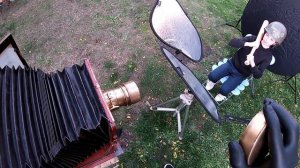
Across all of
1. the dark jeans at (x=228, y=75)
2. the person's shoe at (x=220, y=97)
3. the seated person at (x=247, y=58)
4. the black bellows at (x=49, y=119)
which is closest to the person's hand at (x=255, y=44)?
the seated person at (x=247, y=58)

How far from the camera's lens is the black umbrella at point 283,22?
20.8 ft

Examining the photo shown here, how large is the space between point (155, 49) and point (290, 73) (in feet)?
9.33

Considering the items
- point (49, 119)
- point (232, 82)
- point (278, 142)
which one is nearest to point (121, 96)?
point (49, 119)

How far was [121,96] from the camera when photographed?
4.40 meters

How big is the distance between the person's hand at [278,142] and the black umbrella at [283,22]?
4370 mm

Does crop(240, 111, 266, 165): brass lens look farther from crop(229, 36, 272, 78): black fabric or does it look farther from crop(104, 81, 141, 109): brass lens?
crop(229, 36, 272, 78): black fabric

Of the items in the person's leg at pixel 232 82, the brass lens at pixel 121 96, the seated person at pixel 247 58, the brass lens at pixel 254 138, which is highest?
the brass lens at pixel 254 138

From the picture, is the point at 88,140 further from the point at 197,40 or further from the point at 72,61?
the point at 72,61

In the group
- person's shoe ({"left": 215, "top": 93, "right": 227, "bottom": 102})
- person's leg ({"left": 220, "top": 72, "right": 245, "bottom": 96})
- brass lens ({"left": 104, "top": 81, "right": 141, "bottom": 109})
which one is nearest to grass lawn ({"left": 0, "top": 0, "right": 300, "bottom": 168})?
person's shoe ({"left": 215, "top": 93, "right": 227, "bottom": 102})

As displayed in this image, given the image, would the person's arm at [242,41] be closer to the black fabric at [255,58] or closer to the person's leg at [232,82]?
the black fabric at [255,58]

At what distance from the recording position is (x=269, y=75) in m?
7.84

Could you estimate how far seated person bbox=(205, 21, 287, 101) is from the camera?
563cm

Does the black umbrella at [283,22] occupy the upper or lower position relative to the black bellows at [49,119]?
lower

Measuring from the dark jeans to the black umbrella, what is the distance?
74cm
